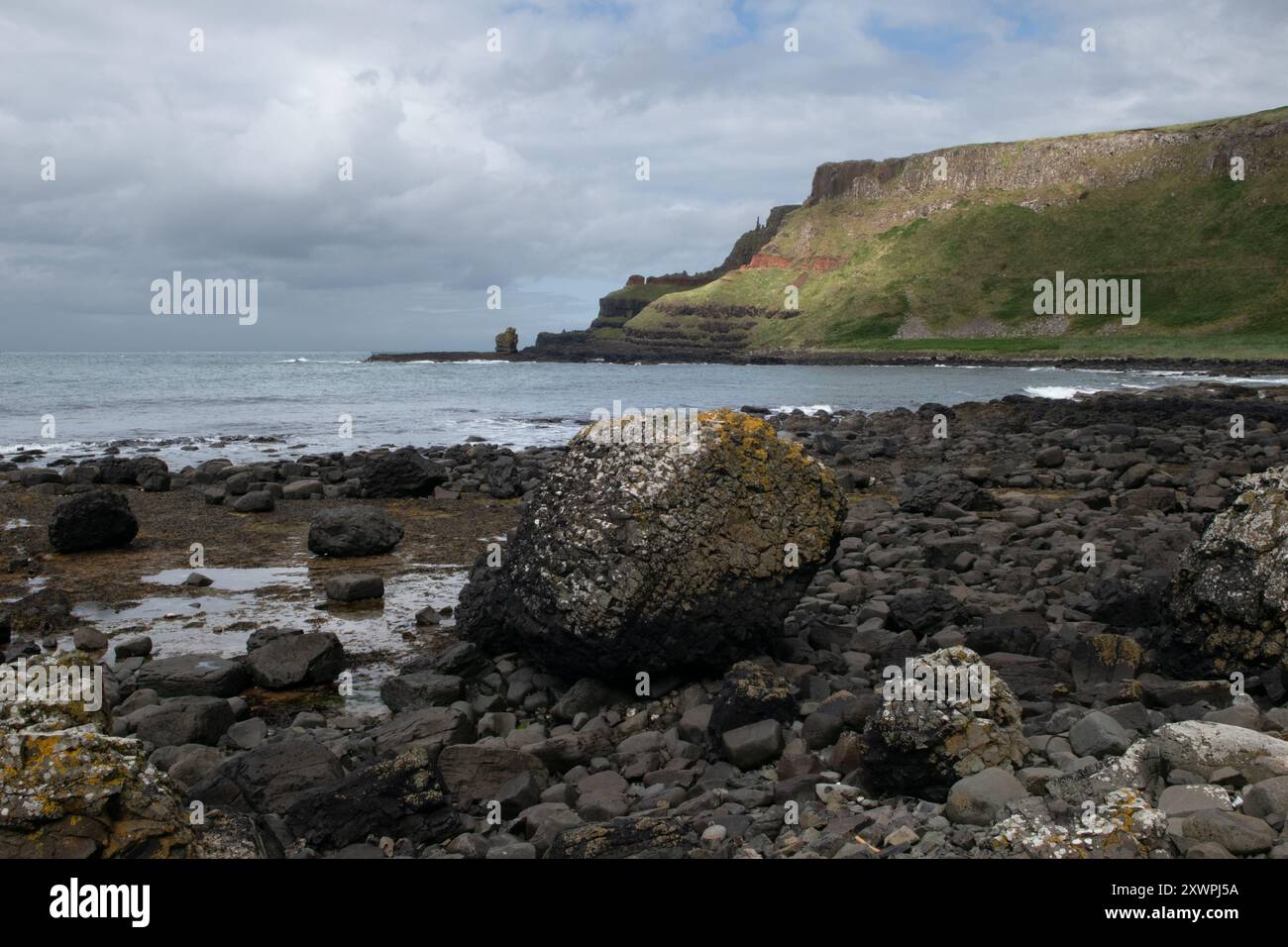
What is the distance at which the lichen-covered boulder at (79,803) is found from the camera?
4148 millimetres

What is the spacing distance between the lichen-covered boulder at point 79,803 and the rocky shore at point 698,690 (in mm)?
12

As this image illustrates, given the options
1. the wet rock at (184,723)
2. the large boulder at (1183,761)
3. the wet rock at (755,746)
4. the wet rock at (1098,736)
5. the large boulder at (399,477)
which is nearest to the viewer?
the large boulder at (1183,761)

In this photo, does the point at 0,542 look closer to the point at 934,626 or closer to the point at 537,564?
the point at 537,564

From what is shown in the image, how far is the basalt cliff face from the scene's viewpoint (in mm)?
135750

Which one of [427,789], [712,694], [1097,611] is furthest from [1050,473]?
[427,789]

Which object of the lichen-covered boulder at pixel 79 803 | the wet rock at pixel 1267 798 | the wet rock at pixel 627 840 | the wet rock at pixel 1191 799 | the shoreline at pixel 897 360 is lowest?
the wet rock at pixel 627 840

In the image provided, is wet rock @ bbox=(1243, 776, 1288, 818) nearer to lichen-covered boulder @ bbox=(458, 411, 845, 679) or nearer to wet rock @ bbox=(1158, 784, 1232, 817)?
wet rock @ bbox=(1158, 784, 1232, 817)

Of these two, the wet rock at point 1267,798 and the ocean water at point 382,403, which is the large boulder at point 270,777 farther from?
the ocean water at point 382,403

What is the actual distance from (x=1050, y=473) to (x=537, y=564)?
16.0 meters

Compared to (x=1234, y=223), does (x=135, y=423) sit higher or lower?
lower

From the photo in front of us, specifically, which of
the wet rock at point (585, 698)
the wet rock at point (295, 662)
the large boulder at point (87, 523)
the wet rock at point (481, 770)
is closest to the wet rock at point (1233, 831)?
the wet rock at point (481, 770)

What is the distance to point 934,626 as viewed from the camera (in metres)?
9.73

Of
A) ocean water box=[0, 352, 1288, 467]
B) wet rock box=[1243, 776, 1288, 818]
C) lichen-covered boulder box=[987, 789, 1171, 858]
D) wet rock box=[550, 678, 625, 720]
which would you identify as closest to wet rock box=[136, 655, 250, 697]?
wet rock box=[550, 678, 625, 720]
